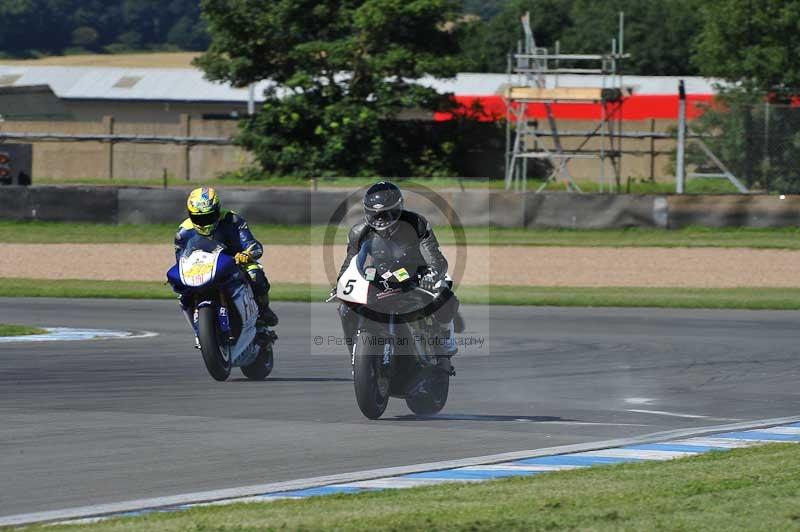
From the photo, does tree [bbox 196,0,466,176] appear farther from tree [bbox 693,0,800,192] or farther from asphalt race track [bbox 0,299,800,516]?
asphalt race track [bbox 0,299,800,516]

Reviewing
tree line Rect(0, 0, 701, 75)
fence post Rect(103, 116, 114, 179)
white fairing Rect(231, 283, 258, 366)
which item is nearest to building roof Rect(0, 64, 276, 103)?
tree line Rect(0, 0, 701, 75)

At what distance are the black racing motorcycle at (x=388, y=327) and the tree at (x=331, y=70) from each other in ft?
110

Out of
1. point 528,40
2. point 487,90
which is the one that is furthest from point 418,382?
point 487,90

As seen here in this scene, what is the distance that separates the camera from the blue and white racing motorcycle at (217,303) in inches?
473

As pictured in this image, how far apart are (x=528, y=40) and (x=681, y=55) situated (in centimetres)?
4548

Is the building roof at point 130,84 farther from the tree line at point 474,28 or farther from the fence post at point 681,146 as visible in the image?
the fence post at point 681,146

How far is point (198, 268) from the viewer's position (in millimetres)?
12062

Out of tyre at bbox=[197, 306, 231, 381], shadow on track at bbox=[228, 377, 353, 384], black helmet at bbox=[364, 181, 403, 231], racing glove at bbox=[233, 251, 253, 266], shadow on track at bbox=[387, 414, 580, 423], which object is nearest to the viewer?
black helmet at bbox=[364, 181, 403, 231]

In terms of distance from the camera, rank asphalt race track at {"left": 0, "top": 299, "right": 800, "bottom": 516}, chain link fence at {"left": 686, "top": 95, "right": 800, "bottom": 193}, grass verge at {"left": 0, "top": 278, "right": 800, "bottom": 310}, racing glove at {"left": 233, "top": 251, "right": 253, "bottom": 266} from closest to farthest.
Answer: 1. asphalt race track at {"left": 0, "top": 299, "right": 800, "bottom": 516}
2. racing glove at {"left": 233, "top": 251, "right": 253, "bottom": 266}
3. grass verge at {"left": 0, "top": 278, "right": 800, "bottom": 310}
4. chain link fence at {"left": 686, "top": 95, "right": 800, "bottom": 193}

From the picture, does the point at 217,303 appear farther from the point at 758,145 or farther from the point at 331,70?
the point at 331,70

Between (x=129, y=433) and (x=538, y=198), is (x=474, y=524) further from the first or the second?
(x=538, y=198)

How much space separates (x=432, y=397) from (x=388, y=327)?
3.12 feet

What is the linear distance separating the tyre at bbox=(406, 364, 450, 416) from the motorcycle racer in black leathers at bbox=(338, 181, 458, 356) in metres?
0.52

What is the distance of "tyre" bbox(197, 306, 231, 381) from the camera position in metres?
12.0
